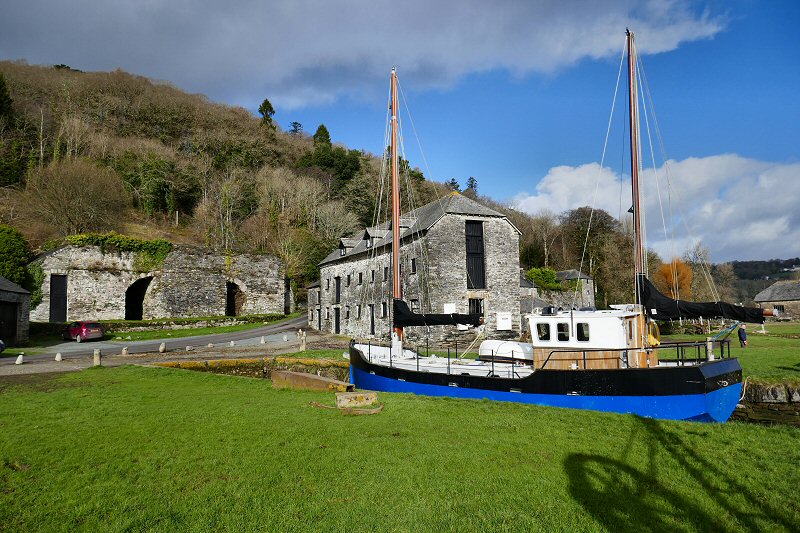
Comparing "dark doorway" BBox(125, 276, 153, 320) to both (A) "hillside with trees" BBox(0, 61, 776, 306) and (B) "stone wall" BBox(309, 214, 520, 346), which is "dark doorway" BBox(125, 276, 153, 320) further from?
(B) "stone wall" BBox(309, 214, 520, 346)

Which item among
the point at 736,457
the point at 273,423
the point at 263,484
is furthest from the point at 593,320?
the point at 263,484

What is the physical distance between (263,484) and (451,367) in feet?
35.0

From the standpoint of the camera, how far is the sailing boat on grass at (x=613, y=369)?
11672 mm

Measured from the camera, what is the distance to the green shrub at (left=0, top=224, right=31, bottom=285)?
3188 centimetres

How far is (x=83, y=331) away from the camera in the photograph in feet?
98.2

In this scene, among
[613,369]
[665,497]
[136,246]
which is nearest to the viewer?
[665,497]

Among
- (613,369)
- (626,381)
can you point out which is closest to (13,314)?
(613,369)

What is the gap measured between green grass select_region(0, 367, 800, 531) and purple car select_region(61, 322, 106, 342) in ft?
75.1

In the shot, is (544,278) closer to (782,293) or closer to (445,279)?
(445,279)

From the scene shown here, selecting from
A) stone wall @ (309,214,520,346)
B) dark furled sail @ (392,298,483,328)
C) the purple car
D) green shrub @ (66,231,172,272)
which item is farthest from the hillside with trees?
dark furled sail @ (392,298,483,328)

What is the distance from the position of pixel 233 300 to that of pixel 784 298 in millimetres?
63977

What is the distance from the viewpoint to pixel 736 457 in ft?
23.9

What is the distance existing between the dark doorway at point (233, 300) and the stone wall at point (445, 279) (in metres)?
15.0

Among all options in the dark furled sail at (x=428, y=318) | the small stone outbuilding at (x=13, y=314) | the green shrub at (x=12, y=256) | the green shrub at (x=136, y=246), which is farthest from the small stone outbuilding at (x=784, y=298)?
the green shrub at (x=12, y=256)
